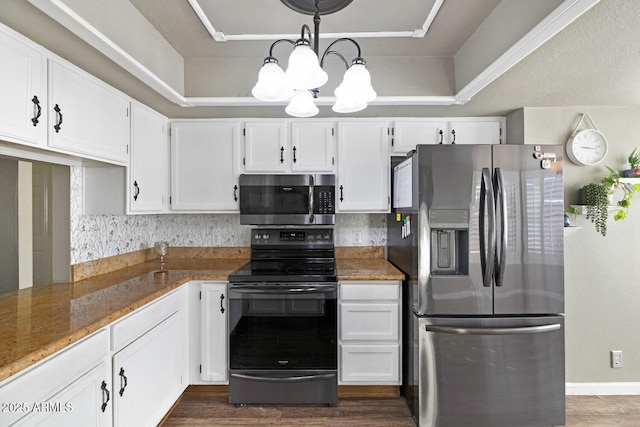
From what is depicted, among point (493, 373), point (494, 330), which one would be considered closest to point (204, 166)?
point (494, 330)

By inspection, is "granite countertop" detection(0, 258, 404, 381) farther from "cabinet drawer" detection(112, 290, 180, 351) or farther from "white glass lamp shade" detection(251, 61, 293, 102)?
"white glass lamp shade" detection(251, 61, 293, 102)

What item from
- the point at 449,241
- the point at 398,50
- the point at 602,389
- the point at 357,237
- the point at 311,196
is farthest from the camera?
the point at 357,237

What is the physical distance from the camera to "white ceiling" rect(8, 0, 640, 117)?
1646mm

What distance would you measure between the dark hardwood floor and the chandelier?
1.96 meters

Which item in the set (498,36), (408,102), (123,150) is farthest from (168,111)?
(498,36)

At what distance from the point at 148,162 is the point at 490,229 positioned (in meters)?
2.37

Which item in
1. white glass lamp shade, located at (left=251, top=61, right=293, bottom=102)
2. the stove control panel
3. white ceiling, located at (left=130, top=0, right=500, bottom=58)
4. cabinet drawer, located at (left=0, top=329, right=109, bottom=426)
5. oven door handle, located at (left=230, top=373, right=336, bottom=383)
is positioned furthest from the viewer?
the stove control panel

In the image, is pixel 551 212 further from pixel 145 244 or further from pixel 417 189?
pixel 145 244

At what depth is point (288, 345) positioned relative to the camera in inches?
93.0

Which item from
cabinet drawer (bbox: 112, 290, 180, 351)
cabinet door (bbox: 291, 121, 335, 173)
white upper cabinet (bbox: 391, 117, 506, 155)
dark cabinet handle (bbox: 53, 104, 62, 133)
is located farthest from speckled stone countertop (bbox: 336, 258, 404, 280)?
dark cabinet handle (bbox: 53, 104, 62, 133)

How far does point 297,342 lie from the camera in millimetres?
2359

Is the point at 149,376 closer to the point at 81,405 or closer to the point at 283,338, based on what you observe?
the point at 81,405

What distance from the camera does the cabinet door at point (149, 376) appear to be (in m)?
1.62

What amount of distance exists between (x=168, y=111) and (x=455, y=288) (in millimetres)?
2409
